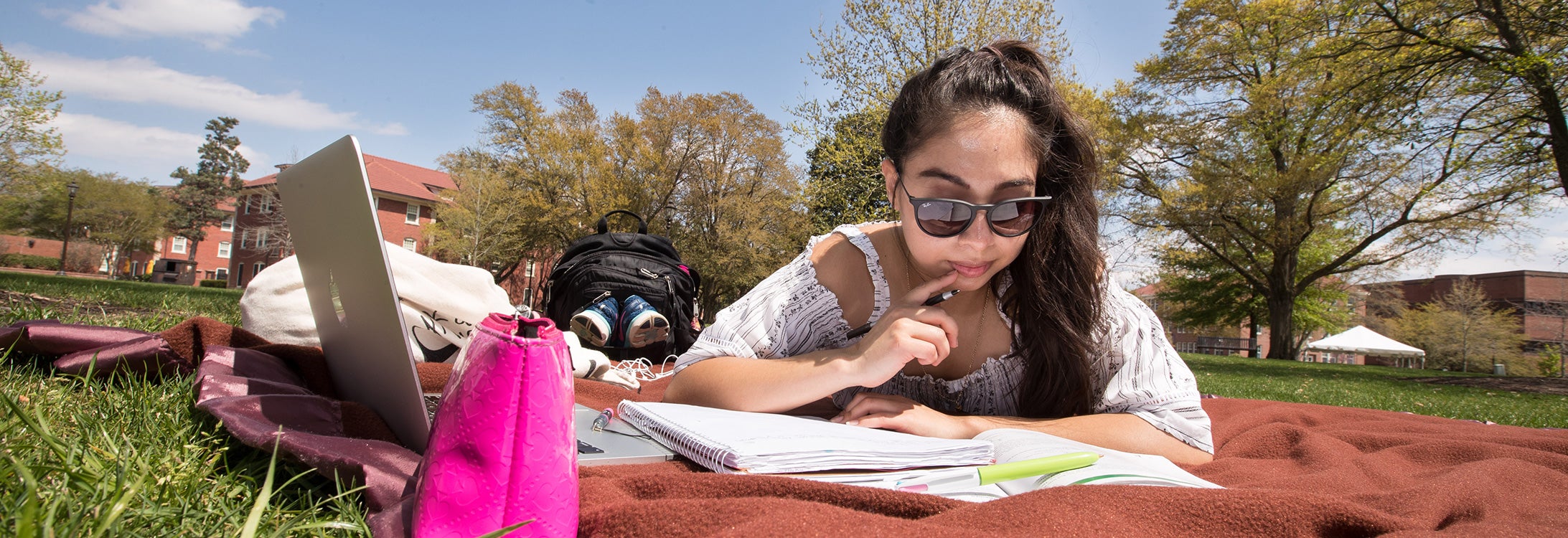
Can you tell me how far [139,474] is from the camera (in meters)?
1.10

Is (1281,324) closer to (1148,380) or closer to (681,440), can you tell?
(1148,380)

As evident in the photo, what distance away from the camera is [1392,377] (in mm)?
11711

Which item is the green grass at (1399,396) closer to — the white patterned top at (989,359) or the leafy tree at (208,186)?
the white patterned top at (989,359)

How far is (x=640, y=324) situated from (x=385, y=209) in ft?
143

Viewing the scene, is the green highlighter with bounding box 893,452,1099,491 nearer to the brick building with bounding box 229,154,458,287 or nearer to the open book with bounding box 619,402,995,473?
the open book with bounding box 619,402,995,473

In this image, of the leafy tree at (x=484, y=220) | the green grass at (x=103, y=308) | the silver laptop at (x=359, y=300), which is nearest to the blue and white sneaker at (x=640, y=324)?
the green grass at (x=103, y=308)

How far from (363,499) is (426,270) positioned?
2296 millimetres

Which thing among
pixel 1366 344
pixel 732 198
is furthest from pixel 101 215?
pixel 1366 344

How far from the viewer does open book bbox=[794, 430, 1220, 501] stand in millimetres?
1327

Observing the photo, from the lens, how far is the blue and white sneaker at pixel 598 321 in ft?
14.8

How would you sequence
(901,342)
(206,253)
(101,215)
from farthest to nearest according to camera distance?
(206,253)
(101,215)
(901,342)

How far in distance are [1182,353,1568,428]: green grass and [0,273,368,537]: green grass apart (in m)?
6.63

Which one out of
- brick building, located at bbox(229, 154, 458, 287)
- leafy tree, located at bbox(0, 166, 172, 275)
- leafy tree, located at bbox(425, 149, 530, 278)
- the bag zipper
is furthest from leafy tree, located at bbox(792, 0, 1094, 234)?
leafy tree, located at bbox(0, 166, 172, 275)

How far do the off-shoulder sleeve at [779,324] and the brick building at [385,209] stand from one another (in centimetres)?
3874
